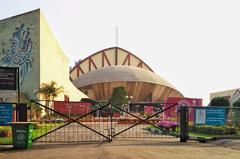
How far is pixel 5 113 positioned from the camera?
14688 millimetres

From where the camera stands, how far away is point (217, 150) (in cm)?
1333

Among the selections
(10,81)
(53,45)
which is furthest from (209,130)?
(53,45)

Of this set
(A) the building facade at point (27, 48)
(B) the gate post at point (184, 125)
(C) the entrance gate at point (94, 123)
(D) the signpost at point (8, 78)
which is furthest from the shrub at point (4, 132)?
(A) the building facade at point (27, 48)

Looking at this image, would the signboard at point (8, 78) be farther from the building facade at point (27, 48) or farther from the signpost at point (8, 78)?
the building facade at point (27, 48)

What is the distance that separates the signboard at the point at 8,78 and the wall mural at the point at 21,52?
40.1 m

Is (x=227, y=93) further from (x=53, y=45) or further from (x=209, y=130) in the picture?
(x=209, y=130)

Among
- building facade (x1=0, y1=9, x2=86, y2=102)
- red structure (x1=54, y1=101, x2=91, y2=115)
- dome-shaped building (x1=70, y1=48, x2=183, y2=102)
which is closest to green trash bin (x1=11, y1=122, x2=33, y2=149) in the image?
red structure (x1=54, y1=101, x2=91, y2=115)

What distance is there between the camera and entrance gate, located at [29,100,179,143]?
56.4 ft

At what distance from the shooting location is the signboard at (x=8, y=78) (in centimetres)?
1484

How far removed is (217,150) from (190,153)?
4.86 ft

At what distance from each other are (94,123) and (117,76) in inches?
3403

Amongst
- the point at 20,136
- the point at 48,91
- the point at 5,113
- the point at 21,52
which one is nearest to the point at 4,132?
the point at 5,113

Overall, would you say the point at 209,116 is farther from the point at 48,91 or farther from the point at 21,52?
the point at 21,52

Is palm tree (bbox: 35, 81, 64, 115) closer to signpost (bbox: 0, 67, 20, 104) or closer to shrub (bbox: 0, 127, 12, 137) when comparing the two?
shrub (bbox: 0, 127, 12, 137)
